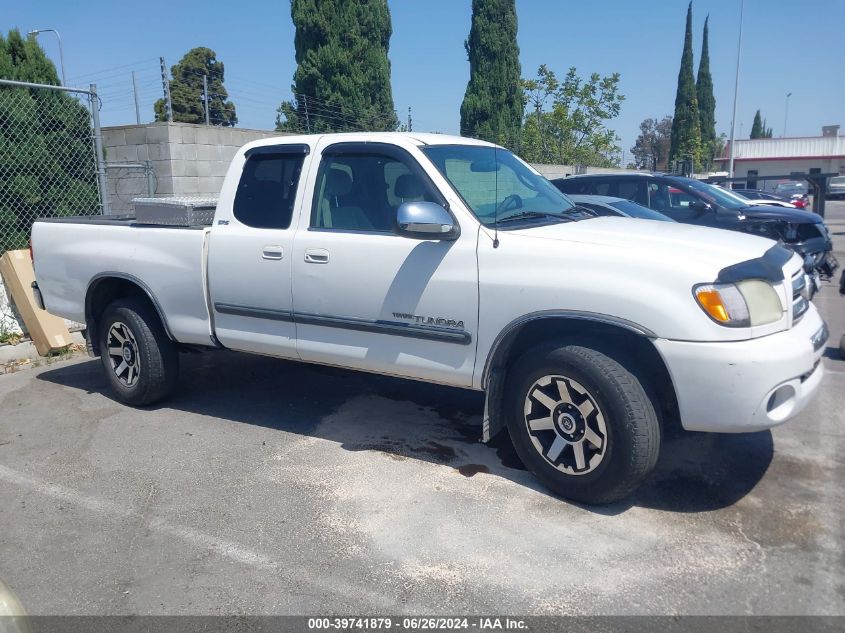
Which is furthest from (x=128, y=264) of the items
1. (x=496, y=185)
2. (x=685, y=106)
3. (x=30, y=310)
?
(x=685, y=106)

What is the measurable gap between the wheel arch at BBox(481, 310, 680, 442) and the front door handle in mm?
1270

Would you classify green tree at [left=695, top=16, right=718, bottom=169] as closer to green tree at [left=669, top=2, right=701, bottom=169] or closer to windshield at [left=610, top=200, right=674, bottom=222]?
green tree at [left=669, top=2, right=701, bottom=169]

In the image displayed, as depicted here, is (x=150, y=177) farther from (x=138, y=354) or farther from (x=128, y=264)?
(x=138, y=354)

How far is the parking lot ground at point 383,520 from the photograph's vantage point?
10.6 feet

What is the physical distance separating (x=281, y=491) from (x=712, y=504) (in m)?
2.42

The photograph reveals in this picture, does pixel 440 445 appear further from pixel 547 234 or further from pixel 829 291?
pixel 829 291

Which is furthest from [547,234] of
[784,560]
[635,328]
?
[784,560]

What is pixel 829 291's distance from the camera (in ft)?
34.2

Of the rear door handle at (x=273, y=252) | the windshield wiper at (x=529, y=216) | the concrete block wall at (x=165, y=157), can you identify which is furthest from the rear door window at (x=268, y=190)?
the concrete block wall at (x=165, y=157)

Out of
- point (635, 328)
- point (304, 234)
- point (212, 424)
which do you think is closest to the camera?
point (635, 328)

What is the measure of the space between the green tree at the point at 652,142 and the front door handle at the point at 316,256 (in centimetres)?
5986

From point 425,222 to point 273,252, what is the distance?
4.21 ft

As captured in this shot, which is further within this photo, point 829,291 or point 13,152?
point 829,291

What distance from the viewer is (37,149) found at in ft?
27.9
